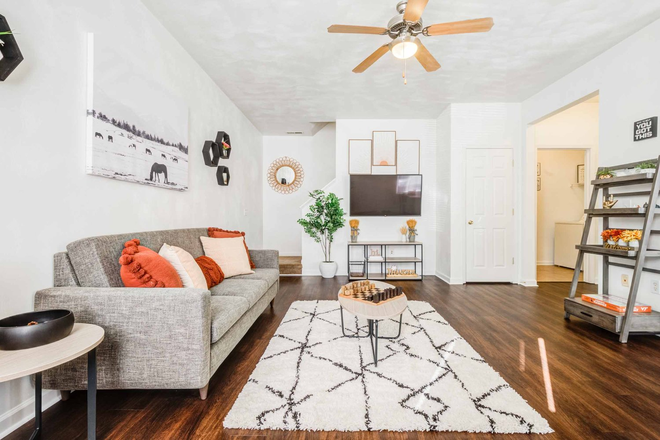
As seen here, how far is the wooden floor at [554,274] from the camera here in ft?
15.2

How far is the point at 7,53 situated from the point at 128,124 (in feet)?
2.67

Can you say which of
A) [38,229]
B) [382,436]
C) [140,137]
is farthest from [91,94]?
[382,436]

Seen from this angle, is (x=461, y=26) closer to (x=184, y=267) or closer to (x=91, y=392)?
(x=184, y=267)

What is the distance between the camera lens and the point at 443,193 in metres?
4.73

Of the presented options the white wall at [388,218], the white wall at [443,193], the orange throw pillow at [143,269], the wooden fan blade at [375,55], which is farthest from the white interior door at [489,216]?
the orange throw pillow at [143,269]

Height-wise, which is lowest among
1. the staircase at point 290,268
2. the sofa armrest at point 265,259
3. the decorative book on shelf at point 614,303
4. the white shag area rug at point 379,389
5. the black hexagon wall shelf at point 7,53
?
the white shag area rug at point 379,389

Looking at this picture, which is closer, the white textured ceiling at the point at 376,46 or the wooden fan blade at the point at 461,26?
the wooden fan blade at the point at 461,26

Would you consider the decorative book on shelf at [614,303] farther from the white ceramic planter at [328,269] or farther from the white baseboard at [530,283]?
the white ceramic planter at [328,269]

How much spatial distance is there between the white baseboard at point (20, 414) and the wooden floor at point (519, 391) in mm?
36

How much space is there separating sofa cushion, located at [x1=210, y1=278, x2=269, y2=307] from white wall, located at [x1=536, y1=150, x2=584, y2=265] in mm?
5858

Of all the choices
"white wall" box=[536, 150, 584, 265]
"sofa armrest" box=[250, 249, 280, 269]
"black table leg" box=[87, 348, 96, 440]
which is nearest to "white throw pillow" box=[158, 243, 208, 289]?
"black table leg" box=[87, 348, 96, 440]

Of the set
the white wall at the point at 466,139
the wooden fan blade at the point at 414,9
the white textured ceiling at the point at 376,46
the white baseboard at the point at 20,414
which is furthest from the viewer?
the white wall at the point at 466,139

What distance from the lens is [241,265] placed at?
9.62 ft

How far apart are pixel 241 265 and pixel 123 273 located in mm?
1311
